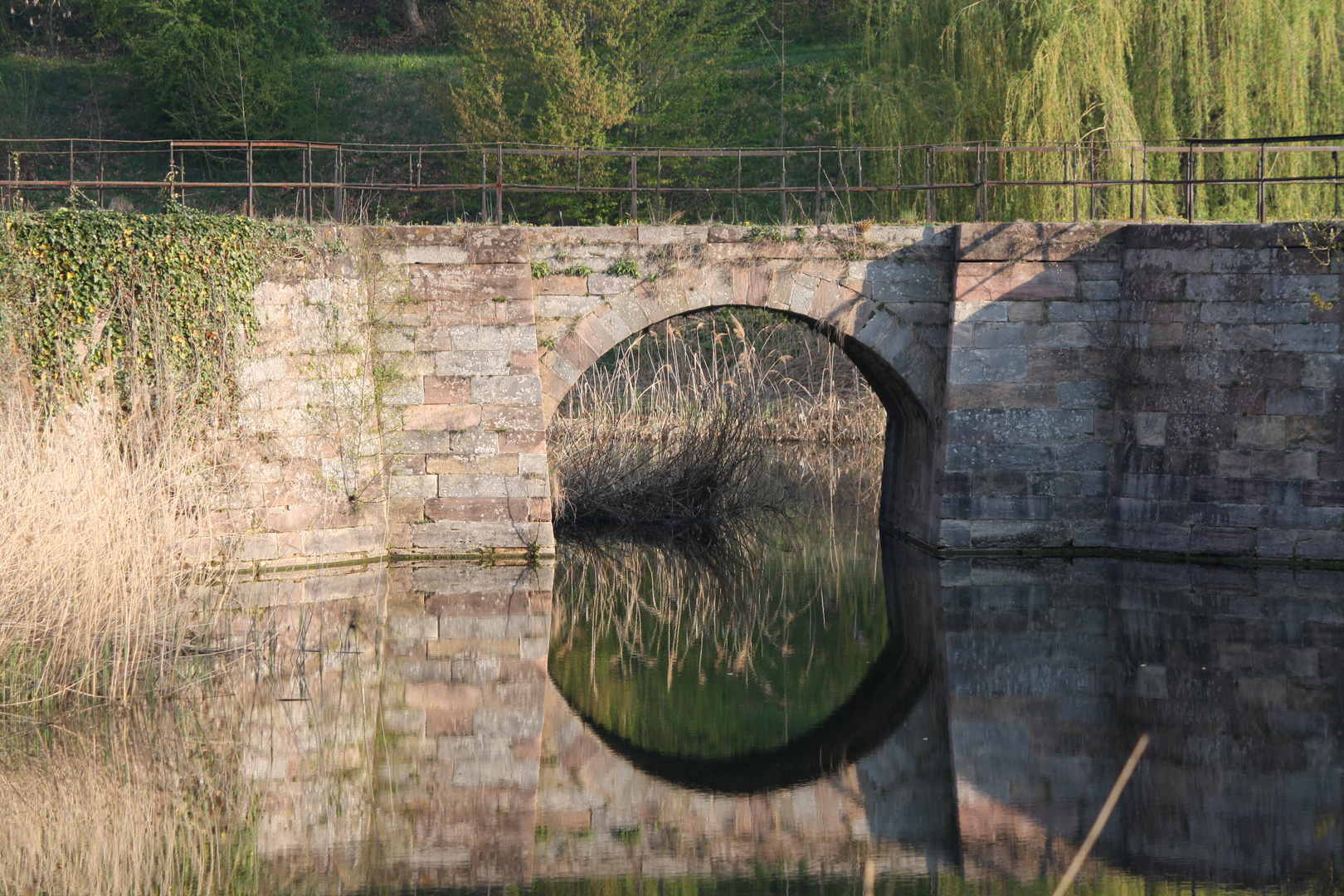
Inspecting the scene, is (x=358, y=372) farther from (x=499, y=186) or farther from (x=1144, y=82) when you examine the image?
(x=1144, y=82)

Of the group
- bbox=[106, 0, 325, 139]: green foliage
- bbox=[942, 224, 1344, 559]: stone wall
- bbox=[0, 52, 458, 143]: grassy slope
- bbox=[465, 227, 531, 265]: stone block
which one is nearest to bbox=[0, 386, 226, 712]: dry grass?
bbox=[465, 227, 531, 265]: stone block

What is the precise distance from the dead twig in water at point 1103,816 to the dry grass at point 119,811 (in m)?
3.10

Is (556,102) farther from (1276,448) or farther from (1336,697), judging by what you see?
(1336,697)

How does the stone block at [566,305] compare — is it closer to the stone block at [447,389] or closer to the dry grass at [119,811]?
the stone block at [447,389]

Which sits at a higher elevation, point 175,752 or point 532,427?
point 532,427

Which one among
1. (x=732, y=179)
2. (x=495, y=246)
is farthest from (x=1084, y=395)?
(x=732, y=179)

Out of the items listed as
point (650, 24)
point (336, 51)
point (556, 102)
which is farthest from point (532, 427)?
point (336, 51)

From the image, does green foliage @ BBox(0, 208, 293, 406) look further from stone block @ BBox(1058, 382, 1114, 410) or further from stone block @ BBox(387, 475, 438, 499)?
stone block @ BBox(1058, 382, 1114, 410)

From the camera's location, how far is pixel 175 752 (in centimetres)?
657

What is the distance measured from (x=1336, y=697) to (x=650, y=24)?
63.5 ft

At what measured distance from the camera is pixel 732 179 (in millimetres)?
25078

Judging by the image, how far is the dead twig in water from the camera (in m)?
5.10

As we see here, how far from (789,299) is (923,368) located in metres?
1.34

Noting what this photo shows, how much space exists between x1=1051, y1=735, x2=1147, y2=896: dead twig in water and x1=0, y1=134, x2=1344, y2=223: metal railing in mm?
5866
